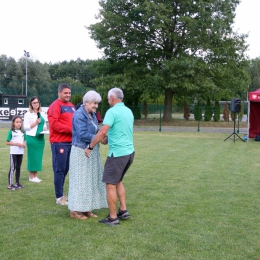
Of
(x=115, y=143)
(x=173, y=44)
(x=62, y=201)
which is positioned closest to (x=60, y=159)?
(x=62, y=201)

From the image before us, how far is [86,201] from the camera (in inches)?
206

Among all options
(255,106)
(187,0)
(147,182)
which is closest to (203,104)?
(187,0)

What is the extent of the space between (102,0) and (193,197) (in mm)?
27875

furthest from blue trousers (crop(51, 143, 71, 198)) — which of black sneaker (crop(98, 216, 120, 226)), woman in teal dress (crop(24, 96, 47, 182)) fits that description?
woman in teal dress (crop(24, 96, 47, 182))

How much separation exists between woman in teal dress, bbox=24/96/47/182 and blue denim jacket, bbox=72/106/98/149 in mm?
2659

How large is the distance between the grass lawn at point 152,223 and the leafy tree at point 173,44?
20569 mm

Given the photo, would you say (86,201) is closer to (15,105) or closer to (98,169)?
(98,169)

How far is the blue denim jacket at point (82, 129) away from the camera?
5.11m

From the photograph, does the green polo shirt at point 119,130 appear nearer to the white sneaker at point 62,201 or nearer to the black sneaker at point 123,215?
the black sneaker at point 123,215

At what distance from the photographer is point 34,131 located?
7.78 m

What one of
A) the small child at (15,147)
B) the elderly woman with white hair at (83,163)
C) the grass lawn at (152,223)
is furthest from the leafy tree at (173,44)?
the elderly woman with white hair at (83,163)

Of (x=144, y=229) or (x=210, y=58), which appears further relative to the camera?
(x=210, y=58)

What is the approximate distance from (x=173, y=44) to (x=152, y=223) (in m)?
27.5

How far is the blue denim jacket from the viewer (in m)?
5.11
